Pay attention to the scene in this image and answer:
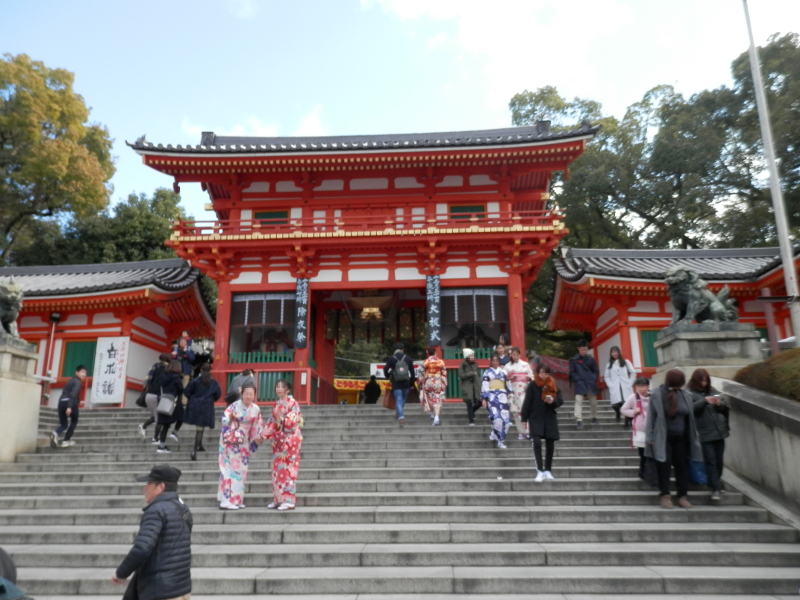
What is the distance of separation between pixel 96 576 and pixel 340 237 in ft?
34.8

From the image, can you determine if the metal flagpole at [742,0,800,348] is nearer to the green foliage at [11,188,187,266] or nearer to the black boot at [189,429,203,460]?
the black boot at [189,429,203,460]

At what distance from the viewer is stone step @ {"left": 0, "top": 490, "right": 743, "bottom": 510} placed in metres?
6.76

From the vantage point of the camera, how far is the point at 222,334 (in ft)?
49.3

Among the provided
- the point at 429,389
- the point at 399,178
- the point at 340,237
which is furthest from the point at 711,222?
the point at 429,389

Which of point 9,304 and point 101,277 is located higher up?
point 101,277

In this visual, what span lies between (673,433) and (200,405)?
7000mm

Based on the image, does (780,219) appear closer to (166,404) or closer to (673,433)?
(673,433)

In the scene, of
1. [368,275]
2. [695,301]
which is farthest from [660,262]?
[695,301]

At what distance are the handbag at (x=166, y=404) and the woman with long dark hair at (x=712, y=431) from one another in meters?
7.97

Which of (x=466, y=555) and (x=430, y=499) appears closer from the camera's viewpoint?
(x=466, y=555)

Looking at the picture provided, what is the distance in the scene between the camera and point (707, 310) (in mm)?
8641

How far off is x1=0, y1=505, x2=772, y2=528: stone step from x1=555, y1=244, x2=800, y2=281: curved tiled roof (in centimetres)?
929

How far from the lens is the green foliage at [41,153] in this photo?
81.0 ft

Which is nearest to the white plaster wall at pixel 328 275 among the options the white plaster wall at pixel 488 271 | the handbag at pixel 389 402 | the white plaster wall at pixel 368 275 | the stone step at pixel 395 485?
the white plaster wall at pixel 368 275
